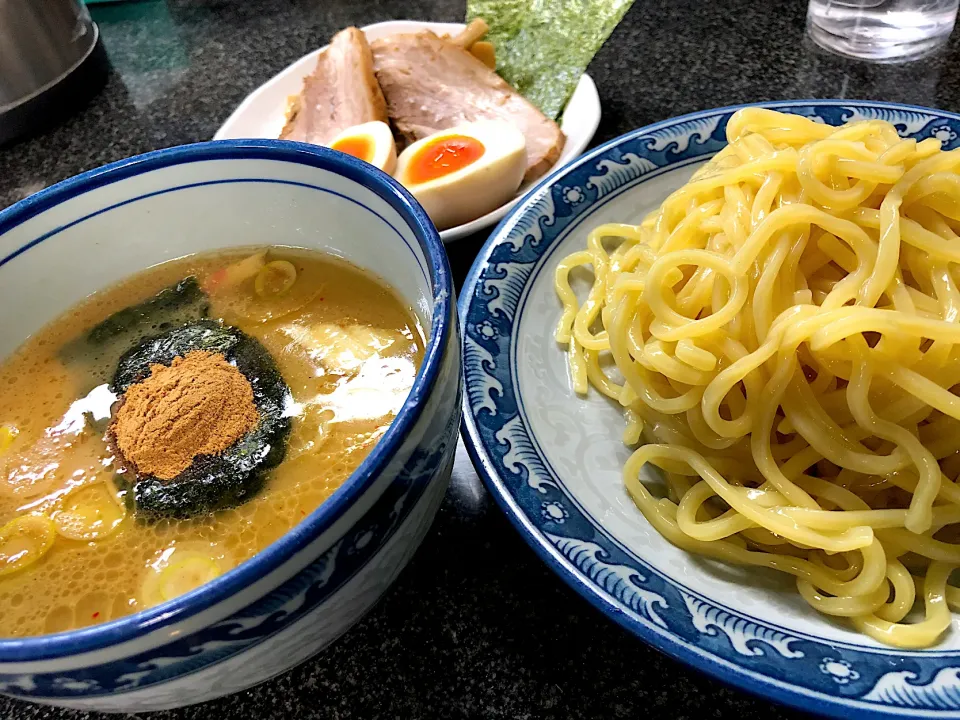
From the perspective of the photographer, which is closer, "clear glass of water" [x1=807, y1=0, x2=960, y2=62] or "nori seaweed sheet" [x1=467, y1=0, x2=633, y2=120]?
"clear glass of water" [x1=807, y1=0, x2=960, y2=62]

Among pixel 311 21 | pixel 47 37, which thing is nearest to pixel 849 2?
pixel 311 21

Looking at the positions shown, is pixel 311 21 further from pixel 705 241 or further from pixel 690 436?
pixel 690 436

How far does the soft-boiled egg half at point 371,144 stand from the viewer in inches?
67.1

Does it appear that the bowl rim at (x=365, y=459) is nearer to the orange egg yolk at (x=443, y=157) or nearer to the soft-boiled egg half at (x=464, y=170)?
the soft-boiled egg half at (x=464, y=170)

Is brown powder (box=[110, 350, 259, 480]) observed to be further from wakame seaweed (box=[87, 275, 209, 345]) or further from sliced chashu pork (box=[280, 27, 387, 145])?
sliced chashu pork (box=[280, 27, 387, 145])

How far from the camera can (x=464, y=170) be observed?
1.57m

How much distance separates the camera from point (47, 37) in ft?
6.47

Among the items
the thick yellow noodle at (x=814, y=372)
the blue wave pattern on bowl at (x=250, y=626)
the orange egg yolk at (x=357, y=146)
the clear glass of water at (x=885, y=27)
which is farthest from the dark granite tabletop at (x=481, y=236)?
the orange egg yolk at (x=357, y=146)

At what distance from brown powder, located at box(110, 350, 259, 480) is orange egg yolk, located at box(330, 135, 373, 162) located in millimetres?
1004

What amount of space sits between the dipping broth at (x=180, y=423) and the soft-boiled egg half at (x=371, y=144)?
0.78 meters

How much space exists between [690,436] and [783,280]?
0.25 m

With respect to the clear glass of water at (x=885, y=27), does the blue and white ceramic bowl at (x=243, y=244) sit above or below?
above

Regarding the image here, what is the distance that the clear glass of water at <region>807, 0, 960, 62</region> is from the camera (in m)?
1.75

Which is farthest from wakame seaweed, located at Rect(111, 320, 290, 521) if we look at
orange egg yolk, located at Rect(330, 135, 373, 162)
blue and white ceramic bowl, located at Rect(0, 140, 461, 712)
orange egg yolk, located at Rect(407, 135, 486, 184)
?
orange egg yolk, located at Rect(330, 135, 373, 162)
